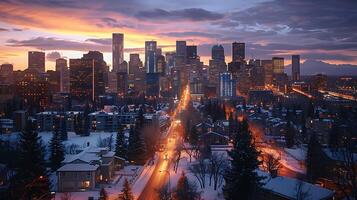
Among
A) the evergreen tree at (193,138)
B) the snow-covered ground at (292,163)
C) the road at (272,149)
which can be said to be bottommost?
the snow-covered ground at (292,163)

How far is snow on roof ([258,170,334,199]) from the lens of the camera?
2103 cm

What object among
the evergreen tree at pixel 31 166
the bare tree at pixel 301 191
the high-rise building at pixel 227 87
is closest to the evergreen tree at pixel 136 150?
the evergreen tree at pixel 31 166

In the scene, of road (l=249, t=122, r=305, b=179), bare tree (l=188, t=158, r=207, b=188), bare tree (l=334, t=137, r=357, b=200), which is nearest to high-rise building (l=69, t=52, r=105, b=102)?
road (l=249, t=122, r=305, b=179)

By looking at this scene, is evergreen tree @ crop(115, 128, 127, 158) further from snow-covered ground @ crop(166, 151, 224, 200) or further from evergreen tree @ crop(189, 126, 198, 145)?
evergreen tree @ crop(189, 126, 198, 145)

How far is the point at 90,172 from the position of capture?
97.5 ft

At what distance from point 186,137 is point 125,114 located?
61.1 ft

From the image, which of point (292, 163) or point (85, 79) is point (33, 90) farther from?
point (292, 163)

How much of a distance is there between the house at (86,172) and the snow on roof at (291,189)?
A: 12.9 m

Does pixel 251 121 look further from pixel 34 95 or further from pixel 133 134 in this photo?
pixel 34 95

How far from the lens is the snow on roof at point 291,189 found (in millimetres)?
21031

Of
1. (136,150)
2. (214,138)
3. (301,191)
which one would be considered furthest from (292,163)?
(301,191)

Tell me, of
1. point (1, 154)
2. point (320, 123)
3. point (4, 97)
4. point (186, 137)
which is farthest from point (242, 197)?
point (4, 97)

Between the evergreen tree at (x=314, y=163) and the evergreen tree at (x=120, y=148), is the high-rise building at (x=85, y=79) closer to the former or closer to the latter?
the evergreen tree at (x=120, y=148)

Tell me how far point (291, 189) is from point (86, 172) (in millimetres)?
14508
